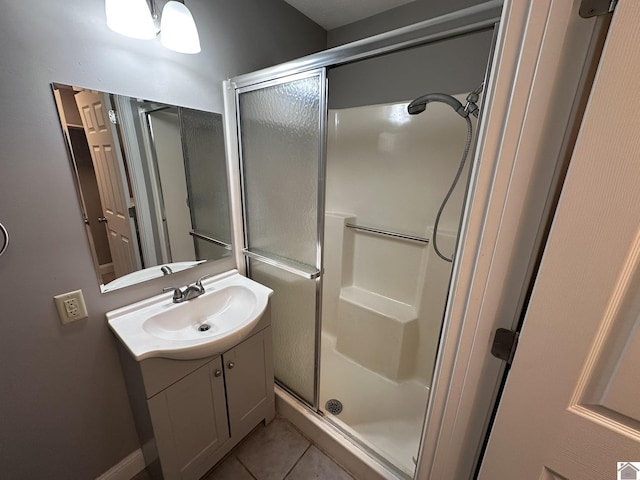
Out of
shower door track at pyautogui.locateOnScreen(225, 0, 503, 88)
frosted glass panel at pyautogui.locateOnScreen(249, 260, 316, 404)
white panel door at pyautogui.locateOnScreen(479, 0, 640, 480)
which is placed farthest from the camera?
frosted glass panel at pyautogui.locateOnScreen(249, 260, 316, 404)

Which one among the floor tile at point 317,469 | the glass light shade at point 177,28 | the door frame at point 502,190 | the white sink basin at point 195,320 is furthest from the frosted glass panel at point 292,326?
the glass light shade at point 177,28

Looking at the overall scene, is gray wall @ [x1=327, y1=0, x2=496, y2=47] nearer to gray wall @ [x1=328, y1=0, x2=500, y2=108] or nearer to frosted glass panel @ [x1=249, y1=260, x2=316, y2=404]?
gray wall @ [x1=328, y1=0, x2=500, y2=108]

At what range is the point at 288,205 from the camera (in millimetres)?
1335

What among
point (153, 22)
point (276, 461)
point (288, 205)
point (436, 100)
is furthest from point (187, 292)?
point (436, 100)

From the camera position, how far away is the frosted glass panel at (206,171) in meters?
1.29

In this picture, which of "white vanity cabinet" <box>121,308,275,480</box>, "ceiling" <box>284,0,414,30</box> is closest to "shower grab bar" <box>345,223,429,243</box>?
"white vanity cabinet" <box>121,308,275,480</box>

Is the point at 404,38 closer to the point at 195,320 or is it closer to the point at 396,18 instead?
the point at 396,18

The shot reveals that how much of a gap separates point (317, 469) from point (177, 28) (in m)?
2.11

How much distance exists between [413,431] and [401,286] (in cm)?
88

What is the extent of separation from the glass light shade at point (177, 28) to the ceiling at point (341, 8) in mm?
779

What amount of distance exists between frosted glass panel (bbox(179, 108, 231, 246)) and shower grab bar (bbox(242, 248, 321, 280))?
20 centimetres

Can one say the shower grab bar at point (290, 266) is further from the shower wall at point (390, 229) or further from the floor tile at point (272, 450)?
the floor tile at point (272, 450)

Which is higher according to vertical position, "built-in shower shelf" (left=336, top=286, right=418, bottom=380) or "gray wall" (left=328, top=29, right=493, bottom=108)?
"gray wall" (left=328, top=29, right=493, bottom=108)

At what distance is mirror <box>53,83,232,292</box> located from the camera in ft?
3.23
